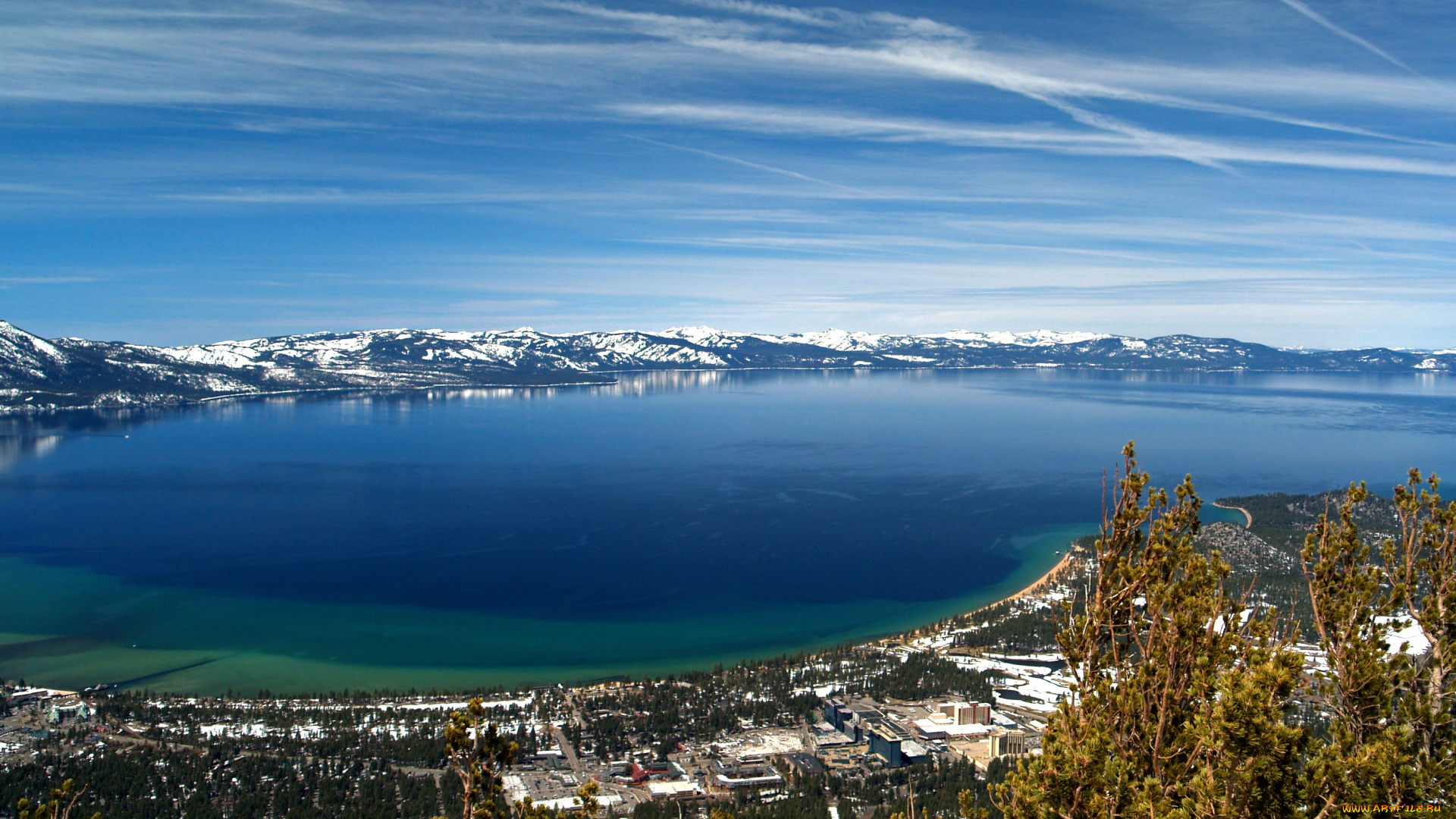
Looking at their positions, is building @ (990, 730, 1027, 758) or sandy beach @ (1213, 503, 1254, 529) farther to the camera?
sandy beach @ (1213, 503, 1254, 529)

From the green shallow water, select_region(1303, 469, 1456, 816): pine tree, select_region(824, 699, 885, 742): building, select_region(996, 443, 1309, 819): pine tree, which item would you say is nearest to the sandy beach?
the green shallow water

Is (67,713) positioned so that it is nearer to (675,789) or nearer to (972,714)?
(675,789)

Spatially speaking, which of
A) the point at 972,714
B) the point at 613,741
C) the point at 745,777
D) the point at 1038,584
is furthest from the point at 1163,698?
the point at 1038,584

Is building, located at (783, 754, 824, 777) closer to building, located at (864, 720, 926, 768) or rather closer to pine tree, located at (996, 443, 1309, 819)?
building, located at (864, 720, 926, 768)

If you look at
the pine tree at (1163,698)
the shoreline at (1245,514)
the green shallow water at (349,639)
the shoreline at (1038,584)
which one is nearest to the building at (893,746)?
the green shallow water at (349,639)

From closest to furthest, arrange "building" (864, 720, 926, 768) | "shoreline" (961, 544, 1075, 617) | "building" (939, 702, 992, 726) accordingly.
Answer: "building" (864, 720, 926, 768) → "building" (939, 702, 992, 726) → "shoreline" (961, 544, 1075, 617)

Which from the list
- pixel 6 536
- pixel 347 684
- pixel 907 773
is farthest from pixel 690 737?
pixel 6 536

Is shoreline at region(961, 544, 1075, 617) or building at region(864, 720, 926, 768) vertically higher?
shoreline at region(961, 544, 1075, 617)
